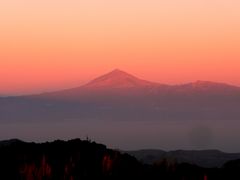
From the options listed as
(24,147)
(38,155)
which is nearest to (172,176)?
(38,155)

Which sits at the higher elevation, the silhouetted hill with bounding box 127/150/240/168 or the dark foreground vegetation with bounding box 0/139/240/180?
the silhouetted hill with bounding box 127/150/240/168

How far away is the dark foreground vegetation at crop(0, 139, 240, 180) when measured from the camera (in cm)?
2766

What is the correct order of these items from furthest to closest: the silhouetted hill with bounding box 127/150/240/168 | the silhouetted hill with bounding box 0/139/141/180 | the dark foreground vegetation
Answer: the silhouetted hill with bounding box 127/150/240/168 → the dark foreground vegetation → the silhouetted hill with bounding box 0/139/141/180

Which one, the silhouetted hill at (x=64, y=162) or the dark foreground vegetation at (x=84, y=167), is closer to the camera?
the silhouetted hill at (x=64, y=162)

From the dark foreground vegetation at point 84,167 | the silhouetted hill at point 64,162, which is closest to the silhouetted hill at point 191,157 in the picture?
the silhouetted hill at point 64,162

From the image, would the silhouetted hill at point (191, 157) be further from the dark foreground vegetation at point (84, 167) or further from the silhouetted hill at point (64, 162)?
the dark foreground vegetation at point (84, 167)

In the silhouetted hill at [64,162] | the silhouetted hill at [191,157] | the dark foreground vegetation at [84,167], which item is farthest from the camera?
the silhouetted hill at [191,157]

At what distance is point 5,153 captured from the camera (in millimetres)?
30844

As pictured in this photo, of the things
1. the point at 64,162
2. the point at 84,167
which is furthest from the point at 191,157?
the point at 84,167

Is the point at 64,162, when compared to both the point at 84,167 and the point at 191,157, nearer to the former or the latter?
the point at 84,167

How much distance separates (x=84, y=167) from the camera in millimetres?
28766

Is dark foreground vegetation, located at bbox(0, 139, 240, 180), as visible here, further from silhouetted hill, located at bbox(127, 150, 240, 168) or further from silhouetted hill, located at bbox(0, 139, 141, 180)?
silhouetted hill, located at bbox(127, 150, 240, 168)

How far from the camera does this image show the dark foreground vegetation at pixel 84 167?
27656 millimetres

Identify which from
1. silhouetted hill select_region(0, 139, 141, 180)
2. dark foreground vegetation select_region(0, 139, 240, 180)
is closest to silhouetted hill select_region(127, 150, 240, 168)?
silhouetted hill select_region(0, 139, 141, 180)
